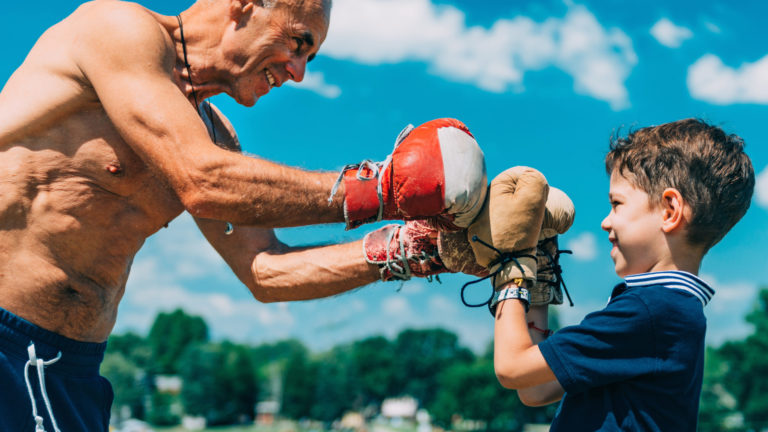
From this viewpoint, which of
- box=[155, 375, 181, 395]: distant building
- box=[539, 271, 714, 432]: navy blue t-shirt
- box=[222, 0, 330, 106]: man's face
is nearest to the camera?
box=[539, 271, 714, 432]: navy blue t-shirt

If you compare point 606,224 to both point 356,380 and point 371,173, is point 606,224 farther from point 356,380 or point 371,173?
point 356,380

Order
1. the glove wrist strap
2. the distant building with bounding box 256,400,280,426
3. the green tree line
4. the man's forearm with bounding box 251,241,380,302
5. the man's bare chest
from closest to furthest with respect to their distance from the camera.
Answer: the glove wrist strap < the man's bare chest < the man's forearm with bounding box 251,241,380,302 < the green tree line < the distant building with bounding box 256,400,280,426

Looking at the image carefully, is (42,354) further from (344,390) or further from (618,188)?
(344,390)

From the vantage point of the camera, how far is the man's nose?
391cm

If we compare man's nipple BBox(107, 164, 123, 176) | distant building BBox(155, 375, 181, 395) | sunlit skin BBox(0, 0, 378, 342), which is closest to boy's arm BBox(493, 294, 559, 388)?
sunlit skin BBox(0, 0, 378, 342)

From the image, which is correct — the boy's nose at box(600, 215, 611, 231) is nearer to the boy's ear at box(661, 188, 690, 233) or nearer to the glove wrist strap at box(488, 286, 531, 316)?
the boy's ear at box(661, 188, 690, 233)

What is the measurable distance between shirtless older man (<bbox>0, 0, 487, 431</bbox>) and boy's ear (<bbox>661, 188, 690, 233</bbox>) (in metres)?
0.79

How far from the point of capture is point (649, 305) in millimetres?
2838

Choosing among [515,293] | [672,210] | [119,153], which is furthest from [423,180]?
[119,153]

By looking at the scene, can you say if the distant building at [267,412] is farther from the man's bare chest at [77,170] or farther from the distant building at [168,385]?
the man's bare chest at [77,170]

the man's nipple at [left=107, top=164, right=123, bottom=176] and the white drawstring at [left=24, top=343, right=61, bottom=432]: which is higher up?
the man's nipple at [left=107, top=164, right=123, bottom=176]

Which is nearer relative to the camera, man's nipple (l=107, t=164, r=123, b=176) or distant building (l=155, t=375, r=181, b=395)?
man's nipple (l=107, t=164, r=123, b=176)

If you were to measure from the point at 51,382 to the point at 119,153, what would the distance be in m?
1.14

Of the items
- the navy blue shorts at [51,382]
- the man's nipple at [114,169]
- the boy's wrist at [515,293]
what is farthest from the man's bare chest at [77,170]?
the boy's wrist at [515,293]
